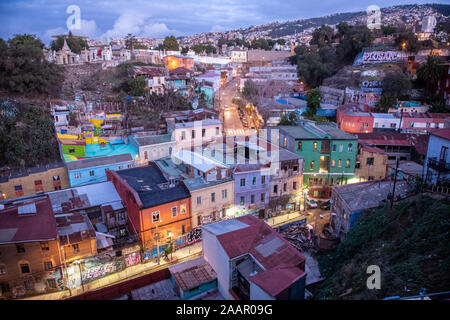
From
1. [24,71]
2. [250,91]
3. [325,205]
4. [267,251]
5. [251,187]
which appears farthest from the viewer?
Result: [250,91]

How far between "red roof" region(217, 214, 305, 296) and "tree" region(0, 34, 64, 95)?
30775mm

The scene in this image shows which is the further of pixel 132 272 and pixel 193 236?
pixel 193 236

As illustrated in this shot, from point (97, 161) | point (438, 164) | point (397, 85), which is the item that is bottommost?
point (97, 161)

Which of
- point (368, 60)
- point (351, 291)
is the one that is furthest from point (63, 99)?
point (368, 60)

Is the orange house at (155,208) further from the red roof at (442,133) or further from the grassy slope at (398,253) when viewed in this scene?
the red roof at (442,133)

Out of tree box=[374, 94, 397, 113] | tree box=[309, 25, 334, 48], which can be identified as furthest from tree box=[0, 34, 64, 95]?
tree box=[309, 25, 334, 48]

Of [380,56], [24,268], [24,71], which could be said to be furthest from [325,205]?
[380,56]

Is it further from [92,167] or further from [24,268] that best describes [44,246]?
[92,167]

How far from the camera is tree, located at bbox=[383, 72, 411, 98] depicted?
39562mm

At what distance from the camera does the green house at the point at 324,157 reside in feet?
77.7

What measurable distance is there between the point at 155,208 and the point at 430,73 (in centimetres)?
4138

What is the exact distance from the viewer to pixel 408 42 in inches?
2003

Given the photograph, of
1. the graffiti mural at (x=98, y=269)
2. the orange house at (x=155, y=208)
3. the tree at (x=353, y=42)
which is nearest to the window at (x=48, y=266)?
the graffiti mural at (x=98, y=269)

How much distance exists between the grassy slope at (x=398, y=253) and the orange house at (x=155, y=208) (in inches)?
323
